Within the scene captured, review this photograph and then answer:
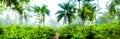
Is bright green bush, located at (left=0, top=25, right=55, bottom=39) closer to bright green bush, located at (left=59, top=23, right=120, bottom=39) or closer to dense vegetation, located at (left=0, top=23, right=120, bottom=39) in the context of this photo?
dense vegetation, located at (left=0, top=23, right=120, bottom=39)

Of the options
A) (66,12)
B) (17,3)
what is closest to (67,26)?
(66,12)

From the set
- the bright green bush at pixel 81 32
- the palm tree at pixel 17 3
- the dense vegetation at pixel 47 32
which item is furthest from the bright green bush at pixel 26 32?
the palm tree at pixel 17 3

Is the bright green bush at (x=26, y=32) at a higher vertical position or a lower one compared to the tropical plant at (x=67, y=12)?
lower

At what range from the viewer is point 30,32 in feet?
157

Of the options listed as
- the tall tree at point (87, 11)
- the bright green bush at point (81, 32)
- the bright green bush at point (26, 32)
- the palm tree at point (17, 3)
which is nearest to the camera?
the palm tree at point (17, 3)

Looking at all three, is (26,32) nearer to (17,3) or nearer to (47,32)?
(47,32)

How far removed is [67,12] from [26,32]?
823 cm

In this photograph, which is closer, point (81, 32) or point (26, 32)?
point (81, 32)

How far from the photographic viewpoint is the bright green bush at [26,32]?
4518cm

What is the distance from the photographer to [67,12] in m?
50.6

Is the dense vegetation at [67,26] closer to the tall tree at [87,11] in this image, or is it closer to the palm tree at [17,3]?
the tall tree at [87,11]

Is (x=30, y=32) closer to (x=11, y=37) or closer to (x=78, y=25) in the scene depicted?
(x=11, y=37)

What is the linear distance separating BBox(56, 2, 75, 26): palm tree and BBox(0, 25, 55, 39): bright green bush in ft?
9.67

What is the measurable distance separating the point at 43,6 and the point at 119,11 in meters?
26.3
